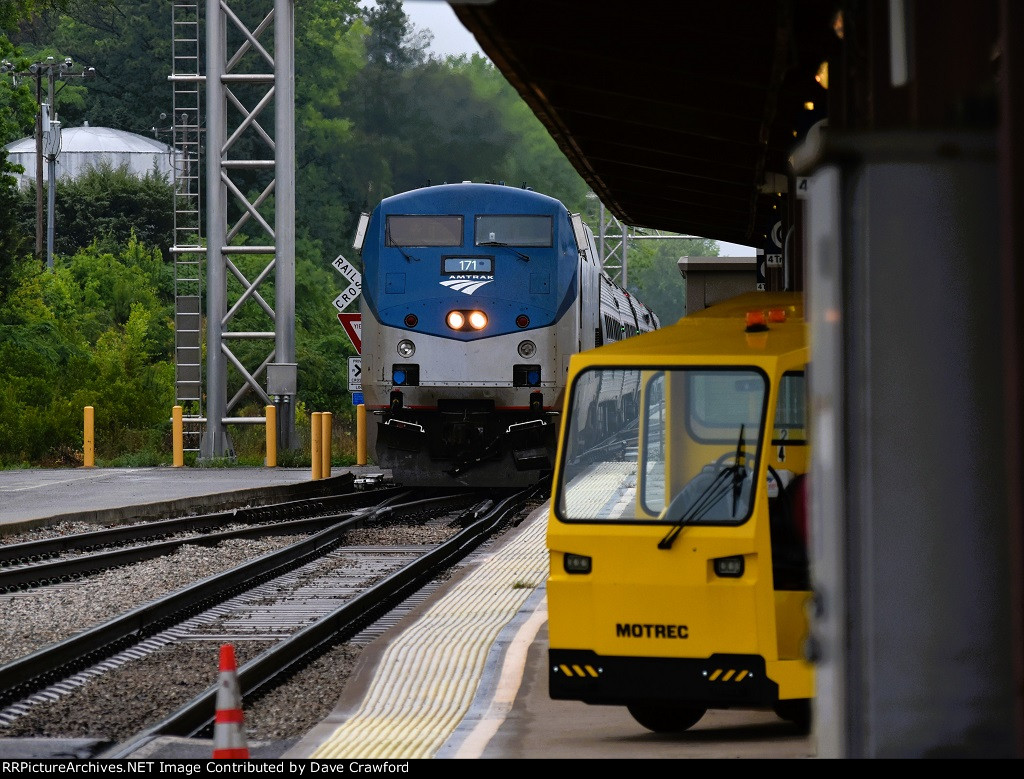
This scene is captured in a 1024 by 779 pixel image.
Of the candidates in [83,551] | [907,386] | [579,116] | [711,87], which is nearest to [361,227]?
[83,551]

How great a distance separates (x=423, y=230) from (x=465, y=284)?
91 cm

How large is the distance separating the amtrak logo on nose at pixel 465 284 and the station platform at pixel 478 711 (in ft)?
23.0

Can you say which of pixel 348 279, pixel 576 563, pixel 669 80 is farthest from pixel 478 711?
pixel 348 279

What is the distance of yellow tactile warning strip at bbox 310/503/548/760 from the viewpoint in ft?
22.0

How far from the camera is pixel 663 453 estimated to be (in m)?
7.27

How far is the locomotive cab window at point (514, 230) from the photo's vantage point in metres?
19.7

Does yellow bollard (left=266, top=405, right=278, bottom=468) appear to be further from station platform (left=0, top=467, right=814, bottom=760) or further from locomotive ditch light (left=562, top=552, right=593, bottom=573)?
locomotive ditch light (left=562, top=552, right=593, bottom=573)

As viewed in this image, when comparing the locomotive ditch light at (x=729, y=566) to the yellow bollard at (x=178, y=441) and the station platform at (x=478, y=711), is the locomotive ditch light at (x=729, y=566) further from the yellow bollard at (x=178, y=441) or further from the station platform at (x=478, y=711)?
the yellow bollard at (x=178, y=441)

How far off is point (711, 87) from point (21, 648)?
18.3 feet

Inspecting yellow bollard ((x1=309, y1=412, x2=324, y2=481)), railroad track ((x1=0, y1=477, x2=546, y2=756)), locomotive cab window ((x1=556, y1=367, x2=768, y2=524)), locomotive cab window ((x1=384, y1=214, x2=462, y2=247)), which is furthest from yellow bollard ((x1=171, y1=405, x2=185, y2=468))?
locomotive cab window ((x1=556, y1=367, x2=768, y2=524))

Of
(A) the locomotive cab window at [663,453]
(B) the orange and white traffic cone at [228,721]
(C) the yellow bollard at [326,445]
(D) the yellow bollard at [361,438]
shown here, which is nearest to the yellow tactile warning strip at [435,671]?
(B) the orange and white traffic cone at [228,721]

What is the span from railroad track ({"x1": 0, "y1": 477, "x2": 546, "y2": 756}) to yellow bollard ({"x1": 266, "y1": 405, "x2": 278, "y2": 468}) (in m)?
7.79

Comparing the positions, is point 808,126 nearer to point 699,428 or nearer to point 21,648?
point 699,428

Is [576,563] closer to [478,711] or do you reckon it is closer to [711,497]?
[711,497]
